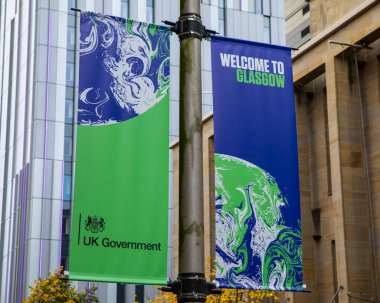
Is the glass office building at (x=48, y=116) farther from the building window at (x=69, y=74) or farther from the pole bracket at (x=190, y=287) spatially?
the pole bracket at (x=190, y=287)

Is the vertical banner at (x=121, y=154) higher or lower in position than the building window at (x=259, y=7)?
lower

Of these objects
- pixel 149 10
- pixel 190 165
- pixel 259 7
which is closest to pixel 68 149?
pixel 149 10

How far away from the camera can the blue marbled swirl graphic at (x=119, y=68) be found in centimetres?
1145

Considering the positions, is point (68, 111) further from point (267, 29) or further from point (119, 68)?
point (119, 68)

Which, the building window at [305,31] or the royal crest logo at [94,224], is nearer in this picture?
the royal crest logo at [94,224]

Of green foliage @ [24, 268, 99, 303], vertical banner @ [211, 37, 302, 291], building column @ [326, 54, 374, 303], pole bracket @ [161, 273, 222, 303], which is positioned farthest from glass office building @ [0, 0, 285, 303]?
pole bracket @ [161, 273, 222, 303]

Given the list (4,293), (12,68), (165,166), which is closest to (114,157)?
(165,166)

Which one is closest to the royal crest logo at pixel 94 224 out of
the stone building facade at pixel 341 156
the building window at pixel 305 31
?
the stone building facade at pixel 341 156

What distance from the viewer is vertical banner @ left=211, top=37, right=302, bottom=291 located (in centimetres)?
1180

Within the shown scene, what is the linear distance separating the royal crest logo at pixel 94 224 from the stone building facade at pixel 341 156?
16.8 metres

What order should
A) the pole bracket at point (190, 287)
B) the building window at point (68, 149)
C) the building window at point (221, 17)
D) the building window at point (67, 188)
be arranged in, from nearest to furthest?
the pole bracket at point (190, 287), the building window at point (67, 188), the building window at point (68, 149), the building window at point (221, 17)

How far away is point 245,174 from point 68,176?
48.1 metres

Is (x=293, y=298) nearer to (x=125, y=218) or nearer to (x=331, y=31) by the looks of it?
(x=331, y=31)

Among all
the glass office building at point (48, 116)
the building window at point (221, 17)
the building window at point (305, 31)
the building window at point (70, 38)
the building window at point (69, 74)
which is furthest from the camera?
the building window at point (305, 31)
